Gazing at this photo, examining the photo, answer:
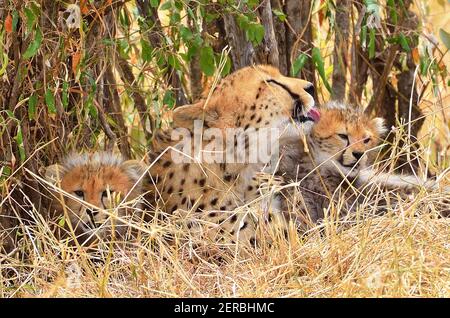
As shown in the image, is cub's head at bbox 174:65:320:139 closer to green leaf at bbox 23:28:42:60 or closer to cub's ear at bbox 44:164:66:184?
cub's ear at bbox 44:164:66:184

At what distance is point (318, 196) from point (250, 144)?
0.57 meters

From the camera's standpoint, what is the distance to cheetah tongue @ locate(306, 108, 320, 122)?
4.57m

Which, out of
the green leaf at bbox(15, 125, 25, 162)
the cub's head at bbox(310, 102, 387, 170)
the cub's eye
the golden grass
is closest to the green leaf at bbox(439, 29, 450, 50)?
the cub's head at bbox(310, 102, 387, 170)

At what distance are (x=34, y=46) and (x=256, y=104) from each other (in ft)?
3.14

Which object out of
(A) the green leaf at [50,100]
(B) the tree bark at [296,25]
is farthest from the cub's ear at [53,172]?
(B) the tree bark at [296,25]

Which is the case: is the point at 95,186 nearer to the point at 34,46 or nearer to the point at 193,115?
the point at 193,115

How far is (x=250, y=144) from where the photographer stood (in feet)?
14.5

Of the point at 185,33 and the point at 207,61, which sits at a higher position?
the point at 185,33

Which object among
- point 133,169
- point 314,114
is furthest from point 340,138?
point 133,169

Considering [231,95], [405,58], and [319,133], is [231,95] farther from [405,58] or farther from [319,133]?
[405,58]

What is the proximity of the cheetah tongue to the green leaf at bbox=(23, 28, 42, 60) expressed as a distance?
117 centimetres

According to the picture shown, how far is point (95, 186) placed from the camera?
427 cm

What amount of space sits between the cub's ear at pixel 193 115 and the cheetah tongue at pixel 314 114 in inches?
15.9
